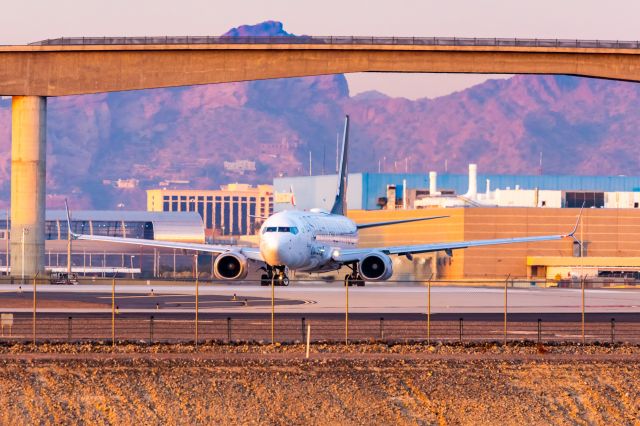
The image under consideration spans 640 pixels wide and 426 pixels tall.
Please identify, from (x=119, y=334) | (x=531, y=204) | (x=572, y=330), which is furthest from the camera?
(x=531, y=204)

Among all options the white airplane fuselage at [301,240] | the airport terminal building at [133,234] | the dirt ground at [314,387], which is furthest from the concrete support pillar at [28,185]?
the airport terminal building at [133,234]

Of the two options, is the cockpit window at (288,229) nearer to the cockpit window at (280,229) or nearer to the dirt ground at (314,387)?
the cockpit window at (280,229)

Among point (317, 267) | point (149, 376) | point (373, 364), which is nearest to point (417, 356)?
point (373, 364)

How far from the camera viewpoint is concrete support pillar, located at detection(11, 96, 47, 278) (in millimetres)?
94750

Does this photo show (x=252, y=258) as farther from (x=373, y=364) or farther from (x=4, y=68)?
(x=373, y=364)

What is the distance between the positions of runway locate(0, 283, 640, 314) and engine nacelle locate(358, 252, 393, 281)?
1586 millimetres

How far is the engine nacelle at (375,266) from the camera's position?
86688 millimetres

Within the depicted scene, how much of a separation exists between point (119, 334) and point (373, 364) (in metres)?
13.0

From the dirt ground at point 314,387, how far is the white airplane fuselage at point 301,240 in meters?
37.6

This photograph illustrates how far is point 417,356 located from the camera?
3991 centimetres

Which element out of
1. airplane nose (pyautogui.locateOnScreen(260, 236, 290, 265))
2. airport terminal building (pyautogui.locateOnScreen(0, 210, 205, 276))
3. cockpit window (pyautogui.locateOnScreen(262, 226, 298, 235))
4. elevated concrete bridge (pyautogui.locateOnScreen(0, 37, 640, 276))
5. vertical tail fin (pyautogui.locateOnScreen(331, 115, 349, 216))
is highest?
elevated concrete bridge (pyautogui.locateOnScreen(0, 37, 640, 276))

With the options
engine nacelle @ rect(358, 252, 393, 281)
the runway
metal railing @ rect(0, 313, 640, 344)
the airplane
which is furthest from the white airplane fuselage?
metal railing @ rect(0, 313, 640, 344)

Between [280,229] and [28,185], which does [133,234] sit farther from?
[280,229]

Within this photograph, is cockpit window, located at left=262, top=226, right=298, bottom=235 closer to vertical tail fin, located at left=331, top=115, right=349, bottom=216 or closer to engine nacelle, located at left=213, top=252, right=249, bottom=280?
engine nacelle, located at left=213, top=252, right=249, bottom=280
